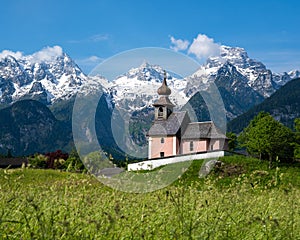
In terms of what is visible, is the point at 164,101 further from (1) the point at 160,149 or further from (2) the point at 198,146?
(1) the point at 160,149

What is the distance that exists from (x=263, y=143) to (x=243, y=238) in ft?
165

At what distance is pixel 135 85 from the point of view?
20984 mm

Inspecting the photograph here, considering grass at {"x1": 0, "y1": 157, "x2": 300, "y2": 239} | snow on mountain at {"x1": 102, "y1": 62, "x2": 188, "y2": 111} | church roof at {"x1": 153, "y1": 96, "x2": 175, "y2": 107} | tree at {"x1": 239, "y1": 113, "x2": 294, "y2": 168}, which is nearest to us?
grass at {"x1": 0, "y1": 157, "x2": 300, "y2": 239}

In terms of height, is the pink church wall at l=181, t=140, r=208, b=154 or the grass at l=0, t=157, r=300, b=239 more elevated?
the grass at l=0, t=157, r=300, b=239

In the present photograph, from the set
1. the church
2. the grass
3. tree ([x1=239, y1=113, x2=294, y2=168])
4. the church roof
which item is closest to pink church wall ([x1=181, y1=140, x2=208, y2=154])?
the church

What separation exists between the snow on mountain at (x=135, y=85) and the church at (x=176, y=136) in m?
9.26

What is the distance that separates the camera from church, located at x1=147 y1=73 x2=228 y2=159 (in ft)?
128

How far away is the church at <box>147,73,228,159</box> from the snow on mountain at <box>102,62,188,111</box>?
9263 millimetres

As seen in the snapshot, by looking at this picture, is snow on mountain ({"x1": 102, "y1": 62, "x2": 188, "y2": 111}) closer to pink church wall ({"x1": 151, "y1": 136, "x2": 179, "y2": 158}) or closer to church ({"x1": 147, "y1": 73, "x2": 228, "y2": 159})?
church ({"x1": 147, "y1": 73, "x2": 228, "y2": 159})

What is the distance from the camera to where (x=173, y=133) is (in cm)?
4516

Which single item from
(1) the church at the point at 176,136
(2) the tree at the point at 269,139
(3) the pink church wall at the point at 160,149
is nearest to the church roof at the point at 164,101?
(1) the church at the point at 176,136

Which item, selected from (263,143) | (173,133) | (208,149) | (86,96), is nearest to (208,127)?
(208,149)

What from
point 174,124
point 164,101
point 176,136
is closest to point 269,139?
point 176,136

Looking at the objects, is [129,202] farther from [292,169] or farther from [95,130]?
[292,169]
